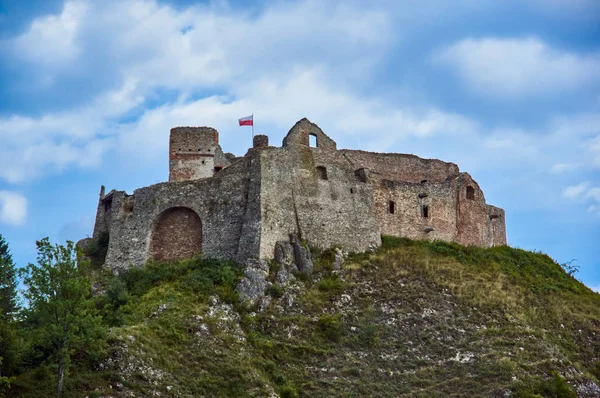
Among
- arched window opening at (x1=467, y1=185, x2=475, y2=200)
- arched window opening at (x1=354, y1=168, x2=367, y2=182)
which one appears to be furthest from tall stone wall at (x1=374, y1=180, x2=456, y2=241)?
arched window opening at (x1=467, y1=185, x2=475, y2=200)

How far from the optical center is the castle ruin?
180 feet

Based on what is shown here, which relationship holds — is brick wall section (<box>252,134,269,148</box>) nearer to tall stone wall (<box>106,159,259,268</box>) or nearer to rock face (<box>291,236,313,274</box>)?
tall stone wall (<box>106,159,259,268</box>)

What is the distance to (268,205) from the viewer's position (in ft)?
179

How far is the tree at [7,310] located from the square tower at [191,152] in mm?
12910

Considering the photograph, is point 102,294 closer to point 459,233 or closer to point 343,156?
point 343,156

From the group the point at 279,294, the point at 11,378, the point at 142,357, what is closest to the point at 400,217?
the point at 279,294

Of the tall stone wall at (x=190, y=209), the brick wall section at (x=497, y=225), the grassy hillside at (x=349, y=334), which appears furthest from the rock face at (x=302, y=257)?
the brick wall section at (x=497, y=225)

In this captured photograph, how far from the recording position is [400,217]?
60750 mm

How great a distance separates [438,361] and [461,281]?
30.5 ft

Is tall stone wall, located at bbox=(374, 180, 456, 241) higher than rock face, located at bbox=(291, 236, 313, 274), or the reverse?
tall stone wall, located at bbox=(374, 180, 456, 241)

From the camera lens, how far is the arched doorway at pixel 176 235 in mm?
56344

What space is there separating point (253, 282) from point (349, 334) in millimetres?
Result: 6533

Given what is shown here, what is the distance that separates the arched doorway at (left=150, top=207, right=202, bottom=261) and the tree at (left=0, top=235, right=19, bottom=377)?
9249 millimetres

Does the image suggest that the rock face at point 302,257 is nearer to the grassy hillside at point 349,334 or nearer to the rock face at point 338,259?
the grassy hillside at point 349,334
